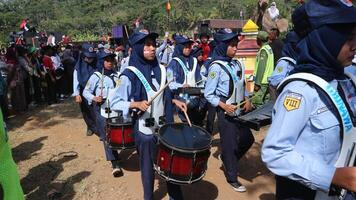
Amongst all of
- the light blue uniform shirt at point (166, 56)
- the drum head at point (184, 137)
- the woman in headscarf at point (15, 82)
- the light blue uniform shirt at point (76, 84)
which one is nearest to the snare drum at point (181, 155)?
the drum head at point (184, 137)

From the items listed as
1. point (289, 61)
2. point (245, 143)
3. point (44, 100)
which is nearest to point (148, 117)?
point (245, 143)

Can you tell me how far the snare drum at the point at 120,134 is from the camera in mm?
4969

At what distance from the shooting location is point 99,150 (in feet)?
23.6

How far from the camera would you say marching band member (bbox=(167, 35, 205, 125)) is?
7003 mm

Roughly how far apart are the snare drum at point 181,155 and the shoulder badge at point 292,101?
1838mm

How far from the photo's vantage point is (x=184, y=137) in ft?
12.5

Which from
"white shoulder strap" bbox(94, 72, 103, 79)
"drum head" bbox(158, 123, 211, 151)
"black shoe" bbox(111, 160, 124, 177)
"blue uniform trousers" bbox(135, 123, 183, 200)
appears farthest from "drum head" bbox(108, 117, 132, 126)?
"white shoulder strap" bbox(94, 72, 103, 79)

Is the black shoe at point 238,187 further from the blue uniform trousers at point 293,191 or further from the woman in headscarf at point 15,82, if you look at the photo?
the woman in headscarf at point 15,82

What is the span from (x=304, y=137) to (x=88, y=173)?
481 cm

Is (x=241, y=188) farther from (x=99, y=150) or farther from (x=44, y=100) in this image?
(x=44, y=100)

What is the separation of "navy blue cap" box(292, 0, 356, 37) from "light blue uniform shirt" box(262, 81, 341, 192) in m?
0.28

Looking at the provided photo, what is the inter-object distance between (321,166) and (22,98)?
1064cm

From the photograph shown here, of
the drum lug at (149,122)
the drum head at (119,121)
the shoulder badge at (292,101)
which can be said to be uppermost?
the shoulder badge at (292,101)

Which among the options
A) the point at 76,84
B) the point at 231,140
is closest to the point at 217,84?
the point at 231,140
